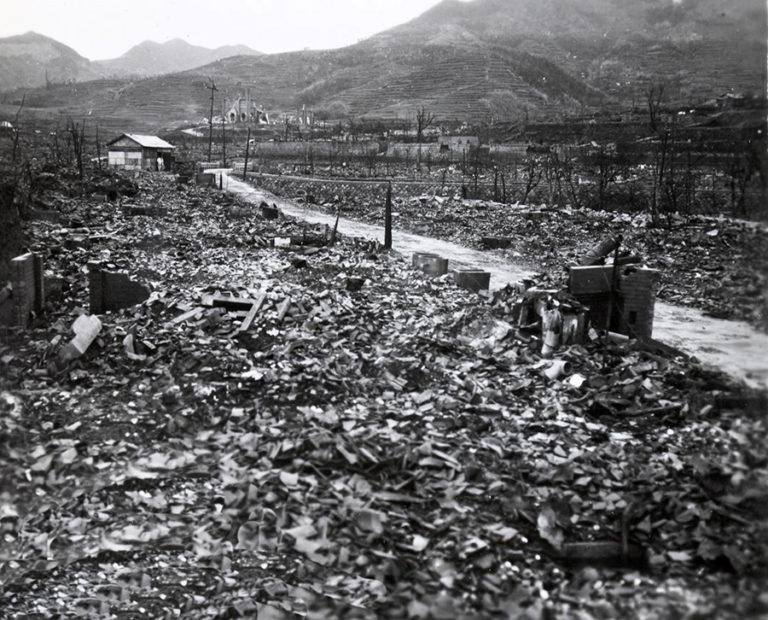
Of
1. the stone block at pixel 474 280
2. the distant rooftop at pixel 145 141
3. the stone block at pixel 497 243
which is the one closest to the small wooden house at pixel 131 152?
the distant rooftop at pixel 145 141

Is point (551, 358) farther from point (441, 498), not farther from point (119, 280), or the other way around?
point (119, 280)

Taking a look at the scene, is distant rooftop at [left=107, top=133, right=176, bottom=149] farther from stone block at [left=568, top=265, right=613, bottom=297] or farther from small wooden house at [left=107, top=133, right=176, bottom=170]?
stone block at [left=568, top=265, right=613, bottom=297]

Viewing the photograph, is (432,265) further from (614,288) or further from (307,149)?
(307,149)

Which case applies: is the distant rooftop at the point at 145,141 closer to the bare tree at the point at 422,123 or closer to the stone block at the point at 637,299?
the bare tree at the point at 422,123

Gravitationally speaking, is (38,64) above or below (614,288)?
above

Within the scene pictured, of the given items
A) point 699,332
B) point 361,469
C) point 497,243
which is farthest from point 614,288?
point 497,243

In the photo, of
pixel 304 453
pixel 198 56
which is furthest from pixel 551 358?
pixel 198 56
